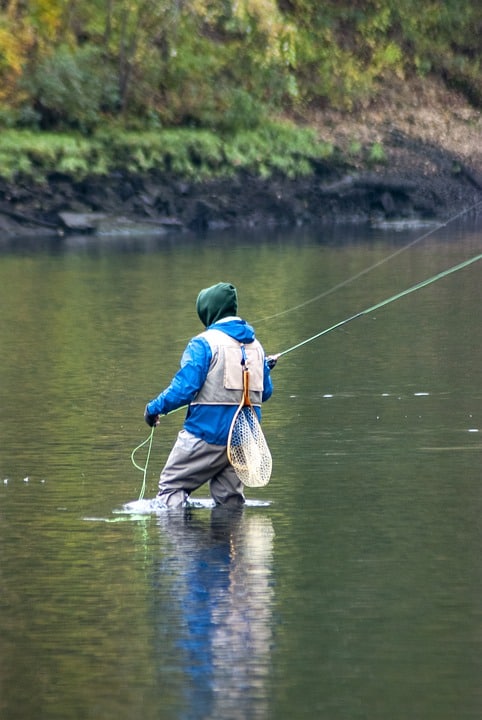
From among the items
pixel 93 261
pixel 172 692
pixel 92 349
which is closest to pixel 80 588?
pixel 172 692

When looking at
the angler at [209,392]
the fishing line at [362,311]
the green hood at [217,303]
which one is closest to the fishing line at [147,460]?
the fishing line at [362,311]

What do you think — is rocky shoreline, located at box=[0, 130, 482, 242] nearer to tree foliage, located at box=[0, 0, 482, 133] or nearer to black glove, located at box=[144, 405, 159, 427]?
tree foliage, located at box=[0, 0, 482, 133]

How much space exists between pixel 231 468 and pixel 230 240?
72.8ft

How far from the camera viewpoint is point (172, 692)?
5695 mm

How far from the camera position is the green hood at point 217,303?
8.73 metres

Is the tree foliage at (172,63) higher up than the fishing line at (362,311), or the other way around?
the tree foliage at (172,63)

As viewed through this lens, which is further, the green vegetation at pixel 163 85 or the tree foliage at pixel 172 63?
the tree foliage at pixel 172 63

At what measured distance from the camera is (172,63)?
37344 millimetres

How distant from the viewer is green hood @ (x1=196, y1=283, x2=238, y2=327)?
873 centimetres

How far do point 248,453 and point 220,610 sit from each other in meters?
1.99

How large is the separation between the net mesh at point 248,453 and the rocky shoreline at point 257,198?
2229 cm

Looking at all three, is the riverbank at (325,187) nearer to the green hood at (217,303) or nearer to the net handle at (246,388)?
the green hood at (217,303)

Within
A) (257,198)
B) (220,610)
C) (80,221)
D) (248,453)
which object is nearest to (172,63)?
(257,198)

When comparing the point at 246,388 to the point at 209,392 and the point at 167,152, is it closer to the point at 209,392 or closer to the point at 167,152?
the point at 209,392
